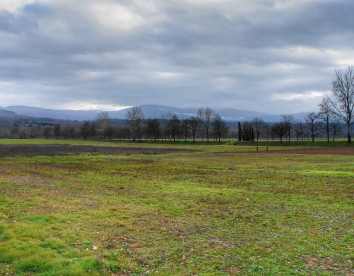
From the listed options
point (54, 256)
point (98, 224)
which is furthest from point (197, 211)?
point (54, 256)

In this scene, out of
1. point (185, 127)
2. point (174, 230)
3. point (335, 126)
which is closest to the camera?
point (174, 230)

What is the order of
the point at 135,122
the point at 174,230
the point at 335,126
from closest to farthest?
the point at 174,230, the point at 335,126, the point at 135,122

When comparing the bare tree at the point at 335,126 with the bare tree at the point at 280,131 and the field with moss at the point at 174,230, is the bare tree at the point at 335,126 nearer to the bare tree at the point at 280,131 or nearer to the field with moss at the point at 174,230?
the bare tree at the point at 280,131

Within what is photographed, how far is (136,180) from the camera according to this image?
22.0 m

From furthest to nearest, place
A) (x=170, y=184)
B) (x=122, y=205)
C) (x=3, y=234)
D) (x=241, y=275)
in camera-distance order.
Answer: (x=170, y=184) → (x=122, y=205) → (x=3, y=234) → (x=241, y=275)

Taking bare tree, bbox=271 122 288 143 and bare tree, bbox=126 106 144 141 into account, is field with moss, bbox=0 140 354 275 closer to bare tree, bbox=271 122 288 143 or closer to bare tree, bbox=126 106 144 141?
bare tree, bbox=271 122 288 143

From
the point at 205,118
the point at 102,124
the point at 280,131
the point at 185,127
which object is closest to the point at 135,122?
the point at 185,127

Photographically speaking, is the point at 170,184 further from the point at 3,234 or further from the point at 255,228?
the point at 3,234

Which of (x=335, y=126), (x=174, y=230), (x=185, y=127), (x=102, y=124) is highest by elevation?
(x=102, y=124)

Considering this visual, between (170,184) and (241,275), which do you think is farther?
(170,184)

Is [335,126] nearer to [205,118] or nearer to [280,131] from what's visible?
[280,131]

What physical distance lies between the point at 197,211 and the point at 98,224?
447 cm

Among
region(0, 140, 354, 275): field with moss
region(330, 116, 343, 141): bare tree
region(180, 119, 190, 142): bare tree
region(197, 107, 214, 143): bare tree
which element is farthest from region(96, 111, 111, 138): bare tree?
region(0, 140, 354, 275): field with moss

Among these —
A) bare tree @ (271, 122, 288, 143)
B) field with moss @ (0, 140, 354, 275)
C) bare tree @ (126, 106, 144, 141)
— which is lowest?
field with moss @ (0, 140, 354, 275)
